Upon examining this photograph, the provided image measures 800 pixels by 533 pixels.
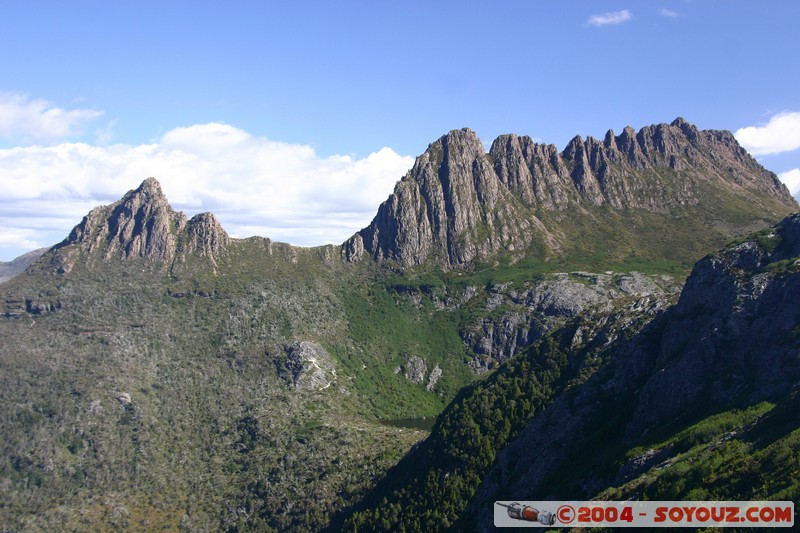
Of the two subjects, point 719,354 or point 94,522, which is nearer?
point 719,354

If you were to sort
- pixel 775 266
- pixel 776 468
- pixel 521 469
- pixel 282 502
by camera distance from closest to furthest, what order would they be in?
pixel 776 468 → pixel 775 266 → pixel 521 469 → pixel 282 502

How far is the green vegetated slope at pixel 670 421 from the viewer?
60250 mm

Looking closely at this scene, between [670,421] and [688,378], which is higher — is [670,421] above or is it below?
below

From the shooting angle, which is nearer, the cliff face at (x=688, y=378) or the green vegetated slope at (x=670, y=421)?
the green vegetated slope at (x=670, y=421)

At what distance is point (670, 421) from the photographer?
264 feet

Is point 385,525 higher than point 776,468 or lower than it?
lower

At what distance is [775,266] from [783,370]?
1091 inches

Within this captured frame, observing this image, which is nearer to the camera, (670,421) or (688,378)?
(670,421)

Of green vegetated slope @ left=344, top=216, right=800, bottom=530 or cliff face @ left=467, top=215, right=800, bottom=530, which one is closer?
green vegetated slope @ left=344, top=216, right=800, bottom=530

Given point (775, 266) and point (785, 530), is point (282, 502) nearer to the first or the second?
point (775, 266)

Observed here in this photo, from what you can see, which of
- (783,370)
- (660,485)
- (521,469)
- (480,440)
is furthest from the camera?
(480,440)

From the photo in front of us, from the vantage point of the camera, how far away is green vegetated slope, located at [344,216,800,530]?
6025 centimetres

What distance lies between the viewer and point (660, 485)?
6103 cm

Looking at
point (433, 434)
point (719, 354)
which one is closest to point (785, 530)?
point (719, 354)
